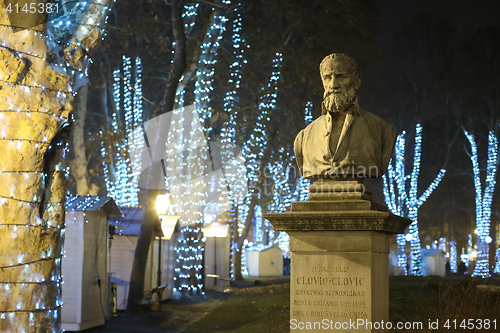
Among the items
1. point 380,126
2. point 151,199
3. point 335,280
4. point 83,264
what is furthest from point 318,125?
point 151,199

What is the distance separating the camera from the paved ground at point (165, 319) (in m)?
14.2

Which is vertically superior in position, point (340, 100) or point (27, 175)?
point (340, 100)

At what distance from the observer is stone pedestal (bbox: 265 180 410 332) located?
5648 millimetres

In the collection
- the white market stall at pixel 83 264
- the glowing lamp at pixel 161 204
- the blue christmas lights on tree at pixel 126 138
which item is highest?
the blue christmas lights on tree at pixel 126 138

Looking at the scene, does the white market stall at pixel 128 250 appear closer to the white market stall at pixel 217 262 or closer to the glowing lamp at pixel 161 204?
the glowing lamp at pixel 161 204

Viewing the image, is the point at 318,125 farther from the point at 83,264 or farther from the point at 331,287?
the point at 83,264

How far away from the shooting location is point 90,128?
33031 millimetres

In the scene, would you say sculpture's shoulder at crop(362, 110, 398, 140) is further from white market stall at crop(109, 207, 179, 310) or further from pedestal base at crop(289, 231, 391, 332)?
white market stall at crop(109, 207, 179, 310)

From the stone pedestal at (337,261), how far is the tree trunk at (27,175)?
4.08m

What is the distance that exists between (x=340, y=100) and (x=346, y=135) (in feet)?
1.22

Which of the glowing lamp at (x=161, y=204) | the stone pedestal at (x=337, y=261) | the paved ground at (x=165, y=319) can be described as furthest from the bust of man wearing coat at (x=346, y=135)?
the glowing lamp at (x=161, y=204)

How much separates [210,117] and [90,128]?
12.7m

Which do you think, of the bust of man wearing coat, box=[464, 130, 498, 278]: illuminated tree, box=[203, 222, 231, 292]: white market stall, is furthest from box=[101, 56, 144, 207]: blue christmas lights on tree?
the bust of man wearing coat

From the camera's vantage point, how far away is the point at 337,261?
5.77 m
